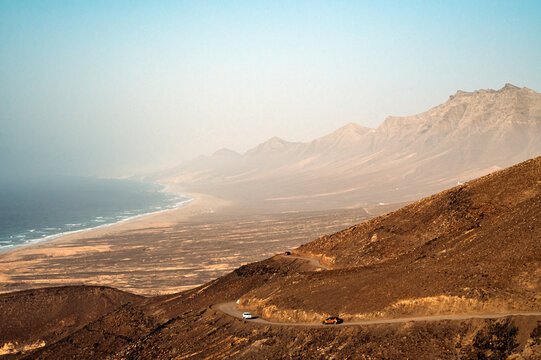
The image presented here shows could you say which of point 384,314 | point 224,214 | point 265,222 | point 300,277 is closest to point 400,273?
point 384,314

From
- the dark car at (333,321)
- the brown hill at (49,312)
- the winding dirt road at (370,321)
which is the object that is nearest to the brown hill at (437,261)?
the winding dirt road at (370,321)

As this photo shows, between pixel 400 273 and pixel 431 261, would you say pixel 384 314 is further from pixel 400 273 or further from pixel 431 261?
pixel 431 261

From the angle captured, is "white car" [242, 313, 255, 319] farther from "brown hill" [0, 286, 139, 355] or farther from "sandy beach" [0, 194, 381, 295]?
"sandy beach" [0, 194, 381, 295]

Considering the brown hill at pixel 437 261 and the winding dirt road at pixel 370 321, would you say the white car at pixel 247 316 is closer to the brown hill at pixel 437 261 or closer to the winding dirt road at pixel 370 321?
the winding dirt road at pixel 370 321

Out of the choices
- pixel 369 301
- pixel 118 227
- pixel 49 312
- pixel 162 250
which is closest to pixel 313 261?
pixel 369 301

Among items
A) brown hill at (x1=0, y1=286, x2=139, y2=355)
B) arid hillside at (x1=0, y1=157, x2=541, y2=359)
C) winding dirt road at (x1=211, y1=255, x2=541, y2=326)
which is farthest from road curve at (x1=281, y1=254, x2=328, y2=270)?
brown hill at (x1=0, y1=286, x2=139, y2=355)
